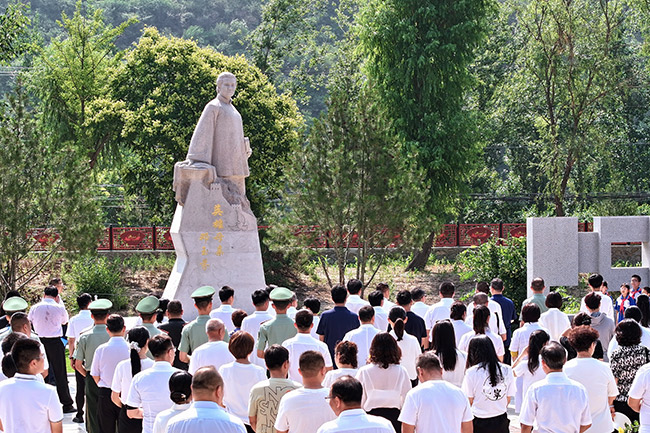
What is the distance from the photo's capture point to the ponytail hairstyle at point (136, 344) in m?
6.38

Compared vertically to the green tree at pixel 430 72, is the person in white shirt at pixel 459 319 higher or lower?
lower

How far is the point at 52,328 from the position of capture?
10016mm

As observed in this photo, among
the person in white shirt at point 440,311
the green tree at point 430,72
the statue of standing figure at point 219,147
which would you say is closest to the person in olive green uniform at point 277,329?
the person in white shirt at point 440,311

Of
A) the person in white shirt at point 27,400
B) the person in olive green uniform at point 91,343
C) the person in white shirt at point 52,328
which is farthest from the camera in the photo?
the person in white shirt at point 52,328

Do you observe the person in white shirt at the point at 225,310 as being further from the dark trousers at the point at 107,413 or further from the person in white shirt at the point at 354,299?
the dark trousers at the point at 107,413

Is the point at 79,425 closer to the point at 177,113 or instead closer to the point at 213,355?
the point at 213,355

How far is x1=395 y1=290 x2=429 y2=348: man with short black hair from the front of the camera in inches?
331

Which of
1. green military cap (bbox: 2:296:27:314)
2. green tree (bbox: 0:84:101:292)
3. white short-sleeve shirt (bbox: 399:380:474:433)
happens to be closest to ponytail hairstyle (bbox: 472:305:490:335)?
white short-sleeve shirt (bbox: 399:380:474:433)

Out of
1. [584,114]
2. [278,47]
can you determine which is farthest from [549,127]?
[278,47]

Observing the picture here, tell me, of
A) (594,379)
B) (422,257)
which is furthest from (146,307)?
(422,257)

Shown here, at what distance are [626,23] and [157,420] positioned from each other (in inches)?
1097

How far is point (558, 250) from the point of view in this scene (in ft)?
48.4

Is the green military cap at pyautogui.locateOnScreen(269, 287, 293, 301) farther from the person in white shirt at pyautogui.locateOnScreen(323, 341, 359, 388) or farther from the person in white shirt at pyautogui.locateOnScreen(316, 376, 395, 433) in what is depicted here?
the person in white shirt at pyautogui.locateOnScreen(316, 376, 395, 433)

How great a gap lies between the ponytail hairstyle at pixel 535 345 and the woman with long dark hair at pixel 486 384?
431mm
